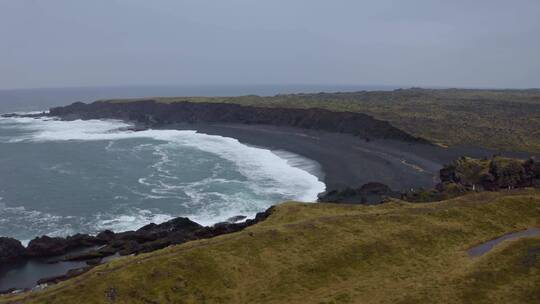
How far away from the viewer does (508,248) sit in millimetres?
40281

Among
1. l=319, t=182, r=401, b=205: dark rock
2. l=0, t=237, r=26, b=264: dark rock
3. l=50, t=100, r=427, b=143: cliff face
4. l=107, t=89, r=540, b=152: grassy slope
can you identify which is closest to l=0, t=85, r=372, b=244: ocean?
l=319, t=182, r=401, b=205: dark rock

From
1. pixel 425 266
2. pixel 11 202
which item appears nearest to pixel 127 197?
pixel 11 202

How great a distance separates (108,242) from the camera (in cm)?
5056

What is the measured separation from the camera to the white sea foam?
6184 centimetres

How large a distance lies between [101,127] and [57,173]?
73437 mm

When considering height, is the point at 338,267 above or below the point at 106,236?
above

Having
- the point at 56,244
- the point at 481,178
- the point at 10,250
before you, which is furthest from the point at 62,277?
the point at 481,178

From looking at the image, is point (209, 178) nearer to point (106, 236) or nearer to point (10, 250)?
point (106, 236)

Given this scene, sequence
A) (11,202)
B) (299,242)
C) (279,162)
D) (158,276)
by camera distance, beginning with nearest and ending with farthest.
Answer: (158,276), (299,242), (11,202), (279,162)

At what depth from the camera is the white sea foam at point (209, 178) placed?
2435 inches

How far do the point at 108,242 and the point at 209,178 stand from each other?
32845mm

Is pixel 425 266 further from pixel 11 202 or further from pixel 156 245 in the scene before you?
pixel 11 202

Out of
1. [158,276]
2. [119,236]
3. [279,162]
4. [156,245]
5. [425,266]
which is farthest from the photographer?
[279,162]

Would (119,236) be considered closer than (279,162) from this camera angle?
Yes
